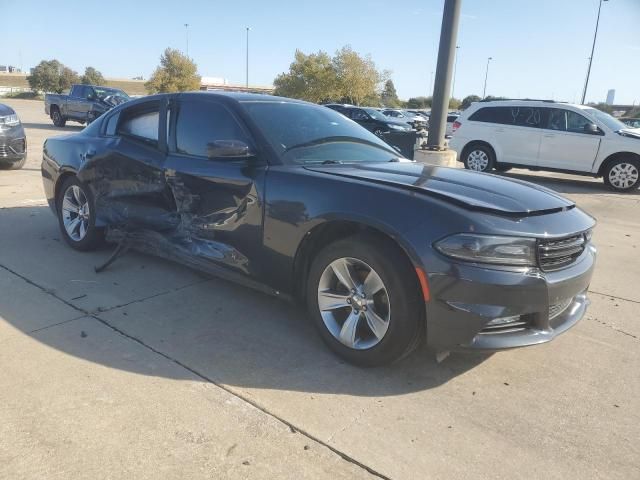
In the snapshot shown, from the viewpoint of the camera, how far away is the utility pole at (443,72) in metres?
8.44

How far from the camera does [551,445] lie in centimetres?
251

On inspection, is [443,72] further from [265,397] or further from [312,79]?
[312,79]

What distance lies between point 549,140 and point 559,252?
9.77 meters

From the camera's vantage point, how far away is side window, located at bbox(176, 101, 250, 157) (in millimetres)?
3850

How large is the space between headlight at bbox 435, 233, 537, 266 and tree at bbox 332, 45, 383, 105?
50.0 meters

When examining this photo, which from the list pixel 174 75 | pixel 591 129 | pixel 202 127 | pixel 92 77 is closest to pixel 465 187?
pixel 202 127

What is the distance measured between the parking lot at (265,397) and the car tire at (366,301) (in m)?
0.18

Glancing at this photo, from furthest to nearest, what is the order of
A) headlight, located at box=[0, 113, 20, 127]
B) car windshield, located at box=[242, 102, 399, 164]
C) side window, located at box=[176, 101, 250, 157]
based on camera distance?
headlight, located at box=[0, 113, 20, 127]
side window, located at box=[176, 101, 250, 157]
car windshield, located at box=[242, 102, 399, 164]

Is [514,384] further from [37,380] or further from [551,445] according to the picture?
[37,380]

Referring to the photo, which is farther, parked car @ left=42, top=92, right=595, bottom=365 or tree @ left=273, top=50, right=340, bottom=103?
tree @ left=273, top=50, right=340, bottom=103

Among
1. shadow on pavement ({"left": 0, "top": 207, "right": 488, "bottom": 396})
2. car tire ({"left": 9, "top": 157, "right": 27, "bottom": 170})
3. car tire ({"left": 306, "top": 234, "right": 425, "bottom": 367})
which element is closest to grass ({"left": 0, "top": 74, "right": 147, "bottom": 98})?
car tire ({"left": 9, "top": 157, "right": 27, "bottom": 170})

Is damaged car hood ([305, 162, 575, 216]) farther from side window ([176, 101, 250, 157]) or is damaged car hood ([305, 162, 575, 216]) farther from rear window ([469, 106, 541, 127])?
rear window ([469, 106, 541, 127])

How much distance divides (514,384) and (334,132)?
7.26ft

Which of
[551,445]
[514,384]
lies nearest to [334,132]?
[514,384]
